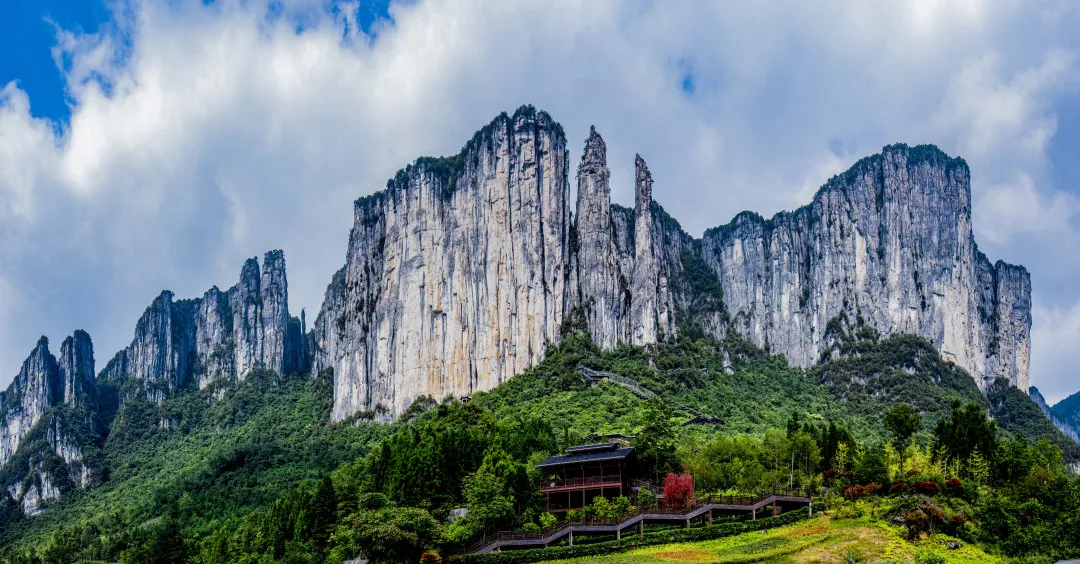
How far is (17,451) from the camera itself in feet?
492

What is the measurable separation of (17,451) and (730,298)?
115 meters

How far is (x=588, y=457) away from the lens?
202 feet

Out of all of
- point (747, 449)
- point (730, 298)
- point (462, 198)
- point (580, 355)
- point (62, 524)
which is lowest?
point (62, 524)

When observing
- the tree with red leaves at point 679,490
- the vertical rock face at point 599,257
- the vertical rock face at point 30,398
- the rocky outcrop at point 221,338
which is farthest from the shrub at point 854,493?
the vertical rock face at point 30,398

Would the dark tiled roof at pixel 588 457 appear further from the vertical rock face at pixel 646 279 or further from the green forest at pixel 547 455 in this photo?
the vertical rock face at pixel 646 279

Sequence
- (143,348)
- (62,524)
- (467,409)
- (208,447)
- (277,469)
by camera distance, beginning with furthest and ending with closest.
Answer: (143,348)
(208,447)
(62,524)
(277,469)
(467,409)

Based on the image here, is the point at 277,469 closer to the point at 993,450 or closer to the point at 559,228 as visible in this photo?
the point at 559,228

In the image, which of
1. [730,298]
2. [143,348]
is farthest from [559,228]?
[143,348]

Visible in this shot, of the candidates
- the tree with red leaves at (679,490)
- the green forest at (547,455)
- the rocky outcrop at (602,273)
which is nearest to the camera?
the green forest at (547,455)

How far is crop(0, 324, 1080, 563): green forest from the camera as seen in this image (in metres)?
53.2

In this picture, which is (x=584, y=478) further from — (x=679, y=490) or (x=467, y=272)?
(x=467, y=272)

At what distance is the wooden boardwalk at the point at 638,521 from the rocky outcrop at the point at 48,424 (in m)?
105

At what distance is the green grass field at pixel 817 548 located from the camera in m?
44.2

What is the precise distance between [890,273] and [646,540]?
103778 millimetres
